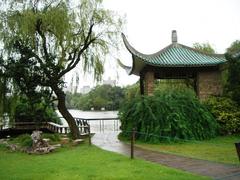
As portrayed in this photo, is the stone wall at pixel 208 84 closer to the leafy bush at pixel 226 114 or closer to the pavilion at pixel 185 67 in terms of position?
the pavilion at pixel 185 67

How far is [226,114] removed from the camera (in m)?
14.3

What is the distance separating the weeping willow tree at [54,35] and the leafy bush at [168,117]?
9.22 feet

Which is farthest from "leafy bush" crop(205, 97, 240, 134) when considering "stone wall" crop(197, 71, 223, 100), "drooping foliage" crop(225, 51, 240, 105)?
"stone wall" crop(197, 71, 223, 100)

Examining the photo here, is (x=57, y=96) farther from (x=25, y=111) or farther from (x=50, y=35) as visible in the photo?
(x=25, y=111)

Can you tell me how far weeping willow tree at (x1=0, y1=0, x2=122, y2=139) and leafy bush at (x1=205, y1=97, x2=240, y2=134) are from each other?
17.8ft

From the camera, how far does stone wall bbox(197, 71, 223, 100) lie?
15.9 m

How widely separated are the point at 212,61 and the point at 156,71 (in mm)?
2673

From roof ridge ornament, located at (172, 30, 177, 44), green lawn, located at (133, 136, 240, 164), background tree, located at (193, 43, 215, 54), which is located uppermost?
background tree, located at (193, 43, 215, 54)

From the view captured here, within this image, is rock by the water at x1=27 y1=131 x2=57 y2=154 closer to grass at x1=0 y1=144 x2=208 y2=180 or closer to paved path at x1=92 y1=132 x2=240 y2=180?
grass at x1=0 y1=144 x2=208 y2=180

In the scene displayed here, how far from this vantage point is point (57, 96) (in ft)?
47.6

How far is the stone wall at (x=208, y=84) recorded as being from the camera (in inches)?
624

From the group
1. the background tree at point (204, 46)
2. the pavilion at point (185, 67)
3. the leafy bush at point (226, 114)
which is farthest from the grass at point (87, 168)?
the background tree at point (204, 46)

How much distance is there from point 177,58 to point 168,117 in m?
4.05

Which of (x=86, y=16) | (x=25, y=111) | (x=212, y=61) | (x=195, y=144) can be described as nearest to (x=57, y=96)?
(x=86, y=16)
